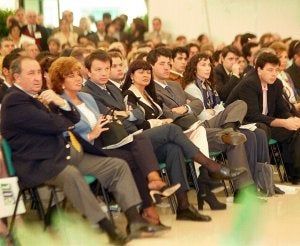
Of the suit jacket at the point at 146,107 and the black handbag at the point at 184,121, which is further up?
the suit jacket at the point at 146,107

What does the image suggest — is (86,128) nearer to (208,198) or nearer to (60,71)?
(60,71)

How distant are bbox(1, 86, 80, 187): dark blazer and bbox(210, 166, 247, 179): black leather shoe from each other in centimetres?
147

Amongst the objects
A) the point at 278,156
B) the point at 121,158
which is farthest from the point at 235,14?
the point at 121,158

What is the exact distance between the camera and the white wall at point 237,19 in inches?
588

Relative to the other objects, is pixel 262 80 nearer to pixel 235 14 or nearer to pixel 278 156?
pixel 278 156

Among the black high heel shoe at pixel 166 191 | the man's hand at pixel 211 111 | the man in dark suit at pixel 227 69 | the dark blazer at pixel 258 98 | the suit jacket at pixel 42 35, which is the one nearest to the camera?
the black high heel shoe at pixel 166 191

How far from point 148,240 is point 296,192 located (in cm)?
246

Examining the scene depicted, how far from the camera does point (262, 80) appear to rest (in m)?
8.58

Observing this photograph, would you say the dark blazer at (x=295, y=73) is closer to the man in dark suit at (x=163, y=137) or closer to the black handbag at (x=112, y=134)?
the man in dark suit at (x=163, y=137)

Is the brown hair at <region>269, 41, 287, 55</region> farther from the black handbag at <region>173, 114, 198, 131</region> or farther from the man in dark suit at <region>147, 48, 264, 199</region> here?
the black handbag at <region>173, 114, 198, 131</region>

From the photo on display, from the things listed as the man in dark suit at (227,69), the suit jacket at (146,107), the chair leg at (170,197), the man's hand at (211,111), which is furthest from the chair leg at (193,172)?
the man in dark suit at (227,69)

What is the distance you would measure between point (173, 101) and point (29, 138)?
213 cm

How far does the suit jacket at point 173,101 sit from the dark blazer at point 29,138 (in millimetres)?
1766

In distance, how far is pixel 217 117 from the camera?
318 inches
